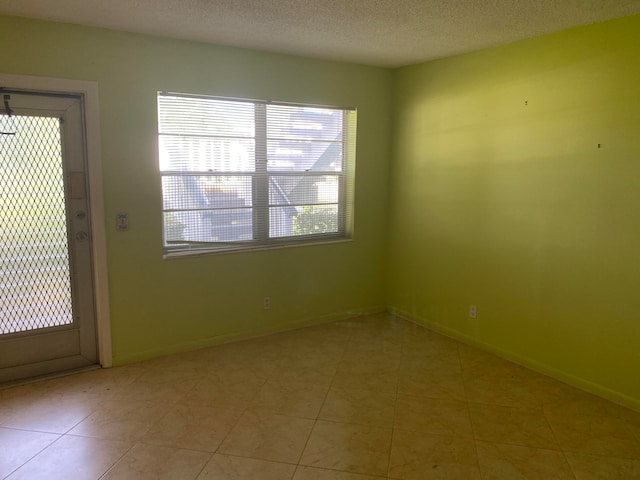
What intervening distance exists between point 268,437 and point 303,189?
2198 mm

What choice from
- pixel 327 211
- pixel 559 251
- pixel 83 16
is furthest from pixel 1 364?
pixel 559 251

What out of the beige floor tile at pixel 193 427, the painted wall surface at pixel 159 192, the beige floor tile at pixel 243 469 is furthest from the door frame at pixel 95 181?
the beige floor tile at pixel 243 469

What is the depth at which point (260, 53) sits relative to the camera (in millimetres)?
3605

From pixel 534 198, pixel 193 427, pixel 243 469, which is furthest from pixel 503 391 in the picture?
pixel 193 427

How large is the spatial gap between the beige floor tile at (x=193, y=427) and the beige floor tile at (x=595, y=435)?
71.9 inches

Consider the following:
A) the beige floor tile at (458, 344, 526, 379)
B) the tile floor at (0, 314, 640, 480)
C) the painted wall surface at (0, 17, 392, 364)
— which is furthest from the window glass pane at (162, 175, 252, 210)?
the beige floor tile at (458, 344, 526, 379)

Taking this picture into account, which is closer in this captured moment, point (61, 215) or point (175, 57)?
point (61, 215)

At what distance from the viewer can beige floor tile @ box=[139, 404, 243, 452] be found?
8.05 feet

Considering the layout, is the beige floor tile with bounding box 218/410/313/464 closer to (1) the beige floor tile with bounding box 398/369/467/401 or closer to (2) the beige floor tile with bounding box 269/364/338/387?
(2) the beige floor tile with bounding box 269/364/338/387

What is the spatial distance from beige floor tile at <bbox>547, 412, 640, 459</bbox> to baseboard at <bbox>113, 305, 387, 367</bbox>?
6.71 ft

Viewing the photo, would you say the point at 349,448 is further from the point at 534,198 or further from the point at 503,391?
the point at 534,198

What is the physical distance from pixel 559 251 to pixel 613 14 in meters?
1.45

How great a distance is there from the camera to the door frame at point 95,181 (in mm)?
2871

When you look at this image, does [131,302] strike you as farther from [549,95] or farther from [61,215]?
[549,95]
